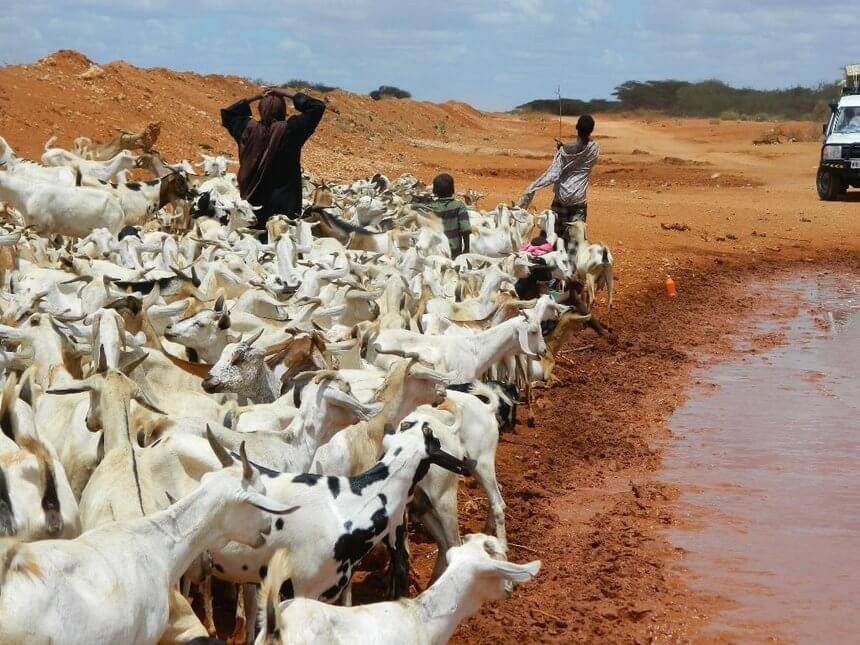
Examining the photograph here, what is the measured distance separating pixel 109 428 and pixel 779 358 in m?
9.13

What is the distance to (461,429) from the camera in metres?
6.80

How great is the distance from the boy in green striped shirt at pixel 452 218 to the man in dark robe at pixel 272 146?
1.53 metres

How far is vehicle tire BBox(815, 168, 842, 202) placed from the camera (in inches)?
1041

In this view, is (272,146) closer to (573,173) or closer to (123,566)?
(573,173)

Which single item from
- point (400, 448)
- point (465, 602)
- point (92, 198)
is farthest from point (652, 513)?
point (92, 198)

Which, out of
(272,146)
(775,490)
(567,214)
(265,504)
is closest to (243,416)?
(265,504)

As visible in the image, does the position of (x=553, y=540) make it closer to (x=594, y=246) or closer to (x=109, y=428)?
(x=109, y=428)

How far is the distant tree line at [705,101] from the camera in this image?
65.4 metres

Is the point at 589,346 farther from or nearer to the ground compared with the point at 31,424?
nearer to the ground

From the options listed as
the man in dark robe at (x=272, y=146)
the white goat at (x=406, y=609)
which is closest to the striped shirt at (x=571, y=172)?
the man in dark robe at (x=272, y=146)

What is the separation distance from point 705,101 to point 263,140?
63.1 metres

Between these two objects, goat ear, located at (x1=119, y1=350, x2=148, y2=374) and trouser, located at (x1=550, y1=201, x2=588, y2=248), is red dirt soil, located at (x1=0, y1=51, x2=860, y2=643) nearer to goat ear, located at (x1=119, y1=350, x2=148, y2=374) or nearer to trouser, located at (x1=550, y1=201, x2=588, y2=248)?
trouser, located at (x1=550, y1=201, x2=588, y2=248)

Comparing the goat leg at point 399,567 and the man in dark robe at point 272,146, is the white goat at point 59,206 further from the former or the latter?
the goat leg at point 399,567

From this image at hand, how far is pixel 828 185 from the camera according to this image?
26625 mm
